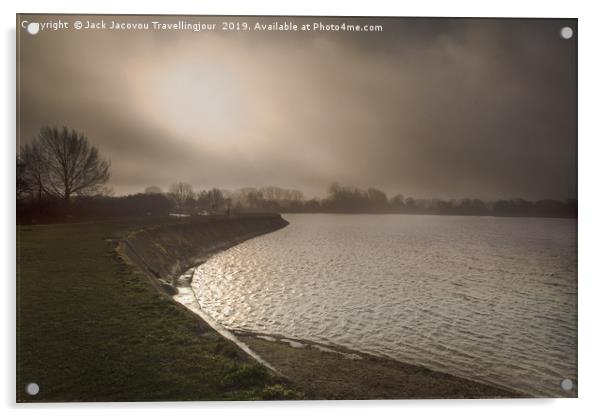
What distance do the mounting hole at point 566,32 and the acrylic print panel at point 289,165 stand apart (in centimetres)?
5

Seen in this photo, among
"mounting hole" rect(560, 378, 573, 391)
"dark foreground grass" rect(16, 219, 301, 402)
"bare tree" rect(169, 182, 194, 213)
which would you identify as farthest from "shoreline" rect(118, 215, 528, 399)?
"bare tree" rect(169, 182, 194, 213)

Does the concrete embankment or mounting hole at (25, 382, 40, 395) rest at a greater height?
the concrete embankment

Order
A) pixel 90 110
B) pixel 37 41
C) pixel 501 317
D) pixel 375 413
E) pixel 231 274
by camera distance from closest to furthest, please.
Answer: pixel 375 413
pixel 37 41
pixel 90 110
pixel 501 317
pixel 231 274

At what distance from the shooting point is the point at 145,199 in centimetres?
1556

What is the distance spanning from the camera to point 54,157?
970 centimetres

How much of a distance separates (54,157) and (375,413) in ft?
35.5

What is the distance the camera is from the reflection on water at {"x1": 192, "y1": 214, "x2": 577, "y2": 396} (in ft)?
31.4

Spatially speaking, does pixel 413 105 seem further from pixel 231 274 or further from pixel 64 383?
pixel 231 274

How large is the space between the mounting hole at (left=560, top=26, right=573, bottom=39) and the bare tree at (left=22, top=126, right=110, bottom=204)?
A: 13968mm

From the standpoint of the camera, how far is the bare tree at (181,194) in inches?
502

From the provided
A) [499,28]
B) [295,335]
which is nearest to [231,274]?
[295,335]

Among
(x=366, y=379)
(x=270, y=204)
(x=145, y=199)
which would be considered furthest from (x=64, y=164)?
(x=366, y=379)

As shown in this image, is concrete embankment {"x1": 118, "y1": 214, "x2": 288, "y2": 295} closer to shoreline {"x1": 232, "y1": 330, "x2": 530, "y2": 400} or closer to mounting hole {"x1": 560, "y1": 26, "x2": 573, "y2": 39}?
shoreline {"x1": 232, "y1": 330, "x2": 530, "y2": 400}

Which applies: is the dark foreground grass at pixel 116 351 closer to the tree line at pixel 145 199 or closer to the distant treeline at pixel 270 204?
the tree line at pixel 145 199
